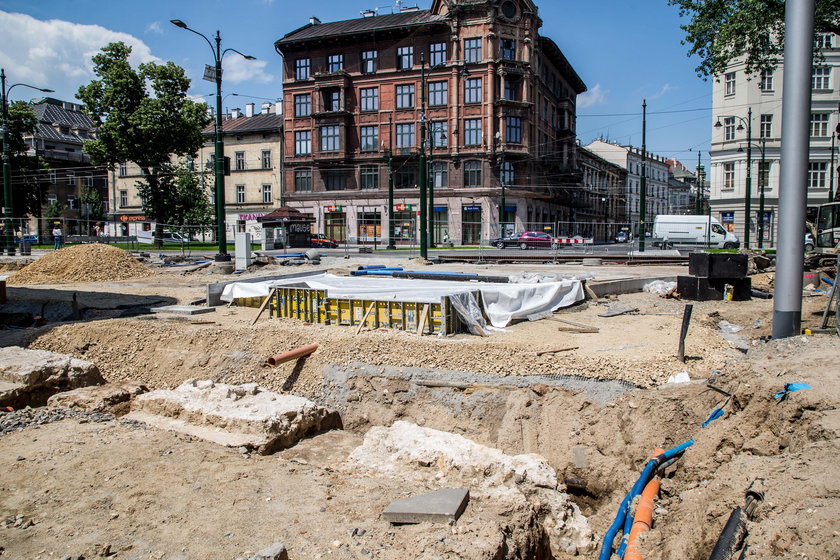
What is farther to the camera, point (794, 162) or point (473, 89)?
point (473, 89)

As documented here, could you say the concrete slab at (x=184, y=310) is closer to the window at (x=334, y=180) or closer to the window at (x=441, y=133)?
the window at (x=441, y=133)

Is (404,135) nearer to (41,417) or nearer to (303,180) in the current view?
(303,180)

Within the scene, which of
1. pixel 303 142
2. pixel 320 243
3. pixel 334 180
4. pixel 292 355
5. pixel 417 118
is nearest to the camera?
pixel 292 355

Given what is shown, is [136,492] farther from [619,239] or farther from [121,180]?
[121,180]

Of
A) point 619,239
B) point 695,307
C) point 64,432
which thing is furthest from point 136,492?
point 619,239

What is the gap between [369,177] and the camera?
1987 inches

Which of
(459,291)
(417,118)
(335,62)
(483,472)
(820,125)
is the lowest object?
(483,472)

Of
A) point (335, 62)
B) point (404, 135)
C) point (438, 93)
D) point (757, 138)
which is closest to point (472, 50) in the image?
point (438, 93)

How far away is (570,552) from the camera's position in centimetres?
480

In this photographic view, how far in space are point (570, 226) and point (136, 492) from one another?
29.6 metres

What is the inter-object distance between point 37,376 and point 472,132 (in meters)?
43.4

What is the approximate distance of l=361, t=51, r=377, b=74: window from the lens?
4972cm

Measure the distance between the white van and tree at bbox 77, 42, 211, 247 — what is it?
3444 cm

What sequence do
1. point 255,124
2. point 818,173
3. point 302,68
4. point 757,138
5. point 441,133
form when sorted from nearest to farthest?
point 757,138 < point 441,133 < point 818,173 < point 302,68 < point 255,124
